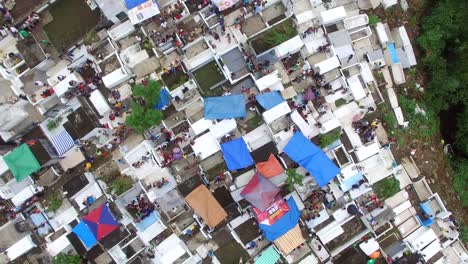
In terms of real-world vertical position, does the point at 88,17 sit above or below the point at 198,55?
above

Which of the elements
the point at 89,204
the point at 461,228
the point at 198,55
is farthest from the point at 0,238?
the point at 461,228

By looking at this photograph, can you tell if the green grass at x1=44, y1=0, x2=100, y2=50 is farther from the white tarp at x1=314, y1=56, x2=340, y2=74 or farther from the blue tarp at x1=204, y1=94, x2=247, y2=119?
the white tarp at x1=314, y1=56, x2=340, y2=74

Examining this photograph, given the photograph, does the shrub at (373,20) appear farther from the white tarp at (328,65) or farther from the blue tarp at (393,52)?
the white tarp at (328,65)

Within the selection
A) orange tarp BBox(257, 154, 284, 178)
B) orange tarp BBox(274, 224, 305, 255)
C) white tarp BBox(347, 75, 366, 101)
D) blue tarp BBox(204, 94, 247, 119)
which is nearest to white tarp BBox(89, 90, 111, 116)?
blue tarp BBox(204, 94, 247, 119)

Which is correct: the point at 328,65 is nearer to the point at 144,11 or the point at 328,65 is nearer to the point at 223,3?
the point at 223,3

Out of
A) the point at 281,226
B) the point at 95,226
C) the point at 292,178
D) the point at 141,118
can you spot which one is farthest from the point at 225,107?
the point at 95,226

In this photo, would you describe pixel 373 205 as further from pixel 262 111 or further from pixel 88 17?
pixel 88 17

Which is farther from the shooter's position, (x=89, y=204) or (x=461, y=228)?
(x=461, y=228)
